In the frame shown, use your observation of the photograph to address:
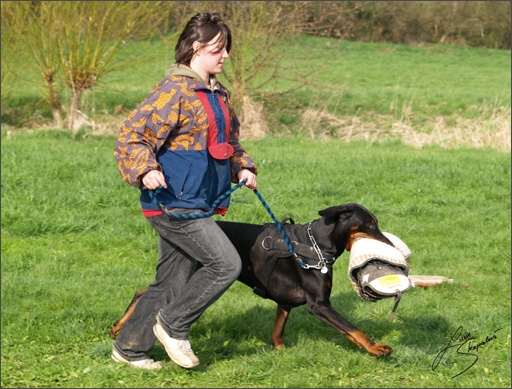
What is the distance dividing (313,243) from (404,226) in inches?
151

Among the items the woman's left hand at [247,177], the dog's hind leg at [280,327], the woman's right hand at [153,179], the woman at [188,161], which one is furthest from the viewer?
the dog's hind leg at [280,327]

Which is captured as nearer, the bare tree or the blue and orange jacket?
the blue and orange jacket

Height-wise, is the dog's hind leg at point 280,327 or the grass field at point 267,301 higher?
the dog's hind leg at point 280,327

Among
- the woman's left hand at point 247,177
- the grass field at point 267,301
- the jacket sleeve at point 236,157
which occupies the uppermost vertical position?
the jacket sleeve at point 236,157

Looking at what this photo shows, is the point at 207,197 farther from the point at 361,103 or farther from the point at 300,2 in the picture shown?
the point at 361,103

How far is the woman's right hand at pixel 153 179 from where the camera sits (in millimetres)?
4125

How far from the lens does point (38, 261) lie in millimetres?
7137

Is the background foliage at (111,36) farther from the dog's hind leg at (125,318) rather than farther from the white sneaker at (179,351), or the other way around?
the white sneaker at (179,351)

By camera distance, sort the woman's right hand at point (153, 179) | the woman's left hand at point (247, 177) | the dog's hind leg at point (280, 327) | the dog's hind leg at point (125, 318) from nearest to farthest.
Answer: the woman's right hand at point (153, 179) < the woman's left hand at point (247, 177) < the dog's hind leg at point (125, 318) < the dog's hind leg at point (280, 327)

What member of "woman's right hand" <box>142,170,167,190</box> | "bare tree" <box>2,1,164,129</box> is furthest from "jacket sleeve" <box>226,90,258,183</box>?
"bare tree" <box>2,1,164,129</box>

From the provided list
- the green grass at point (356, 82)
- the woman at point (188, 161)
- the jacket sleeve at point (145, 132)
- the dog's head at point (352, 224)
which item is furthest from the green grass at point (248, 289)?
the green grass at point (356, 82)

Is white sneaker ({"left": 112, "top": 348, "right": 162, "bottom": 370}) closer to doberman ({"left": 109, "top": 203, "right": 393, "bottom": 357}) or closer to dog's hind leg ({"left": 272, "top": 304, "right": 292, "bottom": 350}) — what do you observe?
doberman ({"left": 109, "top": 203, "right": 393, "bottom": 357})

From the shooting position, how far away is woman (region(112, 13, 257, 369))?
423 cm

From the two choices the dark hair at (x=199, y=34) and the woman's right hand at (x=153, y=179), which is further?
the dark hair at (x=199, y=34)
